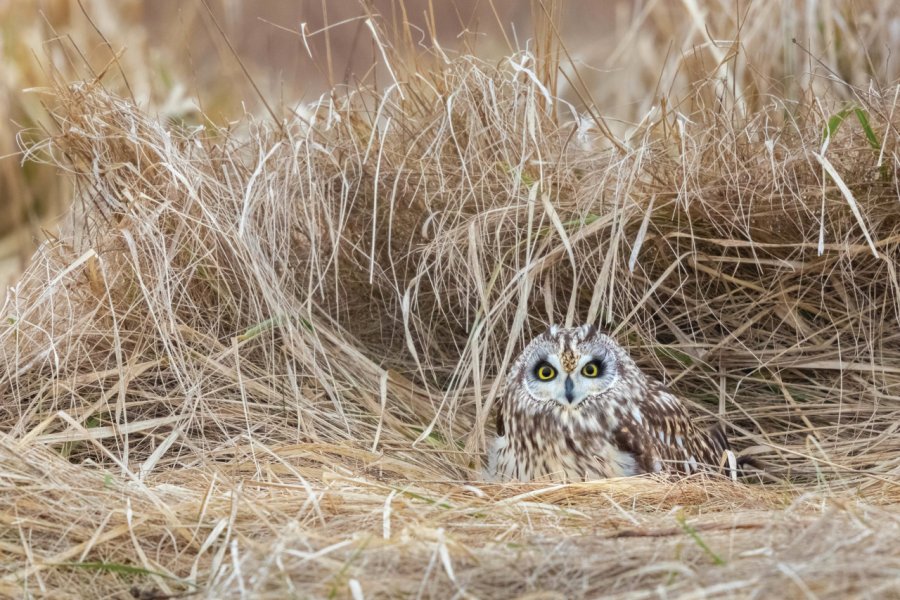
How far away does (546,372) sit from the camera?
3055mm

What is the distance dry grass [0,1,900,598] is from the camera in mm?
3109

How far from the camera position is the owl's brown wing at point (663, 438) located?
3012mm

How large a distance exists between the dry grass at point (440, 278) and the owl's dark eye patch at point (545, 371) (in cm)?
16

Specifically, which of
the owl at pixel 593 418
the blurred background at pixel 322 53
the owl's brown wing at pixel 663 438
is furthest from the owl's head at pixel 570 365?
the blurred background at pixel 322 53

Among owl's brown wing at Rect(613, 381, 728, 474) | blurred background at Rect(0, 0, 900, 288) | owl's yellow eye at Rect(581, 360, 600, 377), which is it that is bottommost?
owl's brown wing at Rect(613, 381, 728, 474)

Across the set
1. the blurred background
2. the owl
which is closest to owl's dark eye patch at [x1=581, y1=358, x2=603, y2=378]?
the owl

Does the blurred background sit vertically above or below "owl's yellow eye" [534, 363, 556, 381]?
above

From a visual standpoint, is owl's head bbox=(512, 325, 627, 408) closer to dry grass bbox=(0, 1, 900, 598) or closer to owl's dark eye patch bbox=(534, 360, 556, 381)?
owl's dark eye patch bbox=(534, 360, 556, 381)

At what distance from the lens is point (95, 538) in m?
2.20

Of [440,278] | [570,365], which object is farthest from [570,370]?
[440,278]

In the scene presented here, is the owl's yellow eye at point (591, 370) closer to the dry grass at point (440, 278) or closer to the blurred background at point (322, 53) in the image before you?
the dry grass at point (440, 278)

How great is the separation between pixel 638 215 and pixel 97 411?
5.76 ft

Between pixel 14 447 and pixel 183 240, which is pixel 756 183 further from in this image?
pixel 14 447

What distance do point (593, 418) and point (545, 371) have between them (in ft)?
0.62
